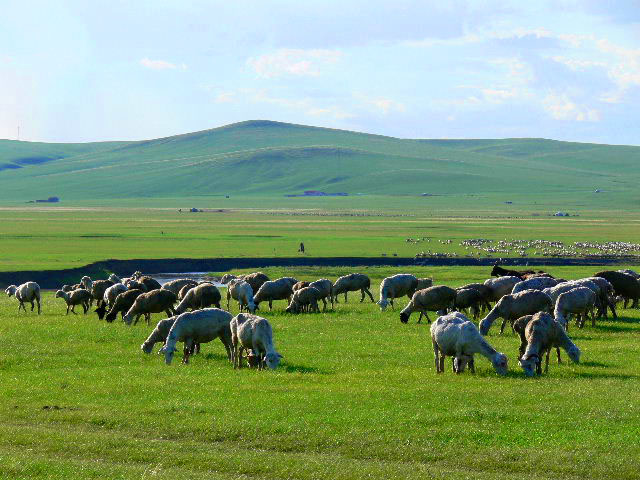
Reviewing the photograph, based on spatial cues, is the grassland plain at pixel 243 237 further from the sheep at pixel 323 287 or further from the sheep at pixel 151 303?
the sheep at pixel 151 303

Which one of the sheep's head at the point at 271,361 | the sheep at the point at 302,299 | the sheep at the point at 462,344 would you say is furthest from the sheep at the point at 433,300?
the sheep's head at the point at 271,361

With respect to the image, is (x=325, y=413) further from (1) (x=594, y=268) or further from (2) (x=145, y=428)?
(1) (x=594, y=268)

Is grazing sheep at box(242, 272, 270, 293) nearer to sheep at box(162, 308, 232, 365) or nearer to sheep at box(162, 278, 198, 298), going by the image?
sheep at box(162, 278, 198, 298)

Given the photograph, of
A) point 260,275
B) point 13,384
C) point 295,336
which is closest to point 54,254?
point 260,275

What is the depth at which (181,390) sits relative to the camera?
18.9m

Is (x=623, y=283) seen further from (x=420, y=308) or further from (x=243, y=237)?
(x=243, y=237)

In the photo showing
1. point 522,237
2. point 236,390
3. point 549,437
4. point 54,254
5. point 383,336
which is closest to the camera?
point 549,437

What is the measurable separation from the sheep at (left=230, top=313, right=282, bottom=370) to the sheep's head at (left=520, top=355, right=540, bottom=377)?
5.59m

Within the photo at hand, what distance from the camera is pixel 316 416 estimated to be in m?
16.5

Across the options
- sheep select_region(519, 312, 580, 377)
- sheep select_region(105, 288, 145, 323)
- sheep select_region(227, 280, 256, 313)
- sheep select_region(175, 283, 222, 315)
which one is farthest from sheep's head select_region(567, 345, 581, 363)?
sheep select_region(105, 288, 145, 323)

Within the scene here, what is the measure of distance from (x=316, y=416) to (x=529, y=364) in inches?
234

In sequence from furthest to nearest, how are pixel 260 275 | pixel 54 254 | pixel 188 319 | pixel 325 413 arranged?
pixel 54 254, pixel 260 275, pixel 188 319, pixel 325 413

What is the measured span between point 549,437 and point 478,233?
9228 cm

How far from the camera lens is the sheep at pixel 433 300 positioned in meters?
29.2
